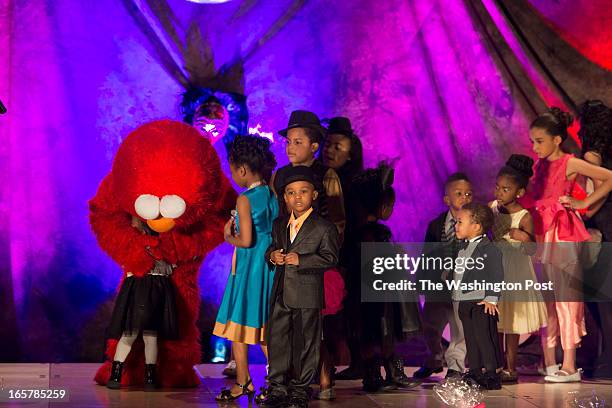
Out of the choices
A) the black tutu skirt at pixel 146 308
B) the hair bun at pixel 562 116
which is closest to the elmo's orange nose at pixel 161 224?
the black tutu skirt at pixel 146 308

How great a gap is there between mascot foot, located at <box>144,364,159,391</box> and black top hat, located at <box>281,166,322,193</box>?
1.19 m

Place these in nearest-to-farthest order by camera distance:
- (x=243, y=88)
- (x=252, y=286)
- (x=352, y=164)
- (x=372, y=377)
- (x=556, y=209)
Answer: (x=252, y=286) → (x=372, y=377) → (x=352, y=164) → (x=556, y=209) → (x=243, y=88)

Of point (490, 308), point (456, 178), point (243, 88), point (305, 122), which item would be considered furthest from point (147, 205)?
point (456, 178)

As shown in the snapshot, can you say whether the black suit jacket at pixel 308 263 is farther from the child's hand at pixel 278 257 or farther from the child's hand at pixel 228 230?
the child's hand at pixel 228 230

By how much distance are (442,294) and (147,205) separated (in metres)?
2.01

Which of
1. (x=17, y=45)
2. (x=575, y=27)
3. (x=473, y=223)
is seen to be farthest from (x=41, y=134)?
(x=575, y=27)

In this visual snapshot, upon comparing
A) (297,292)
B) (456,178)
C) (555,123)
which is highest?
(555,123)

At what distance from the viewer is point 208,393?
5.31 meters

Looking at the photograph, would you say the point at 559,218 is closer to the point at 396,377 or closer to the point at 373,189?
the point at 373,189

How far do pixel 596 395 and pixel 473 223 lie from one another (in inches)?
42.9

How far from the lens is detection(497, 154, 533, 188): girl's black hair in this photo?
6160 mm

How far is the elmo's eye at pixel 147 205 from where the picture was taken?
5172mm

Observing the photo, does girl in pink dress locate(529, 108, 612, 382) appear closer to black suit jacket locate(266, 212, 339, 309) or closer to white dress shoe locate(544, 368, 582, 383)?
white dress shoe locate(544, 368, 582, 383)

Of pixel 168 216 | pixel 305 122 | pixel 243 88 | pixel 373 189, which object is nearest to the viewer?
pixel 168 216
